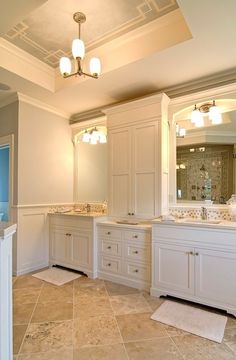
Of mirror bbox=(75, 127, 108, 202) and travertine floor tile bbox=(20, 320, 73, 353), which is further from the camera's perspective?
mirror bbox=(75, 127, 108, 202)

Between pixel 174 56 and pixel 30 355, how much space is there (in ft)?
10.6

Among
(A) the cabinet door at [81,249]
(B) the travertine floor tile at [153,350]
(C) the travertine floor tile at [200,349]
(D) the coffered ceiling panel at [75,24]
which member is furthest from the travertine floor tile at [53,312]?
(D) the coffered ceiling panel at [75,24]

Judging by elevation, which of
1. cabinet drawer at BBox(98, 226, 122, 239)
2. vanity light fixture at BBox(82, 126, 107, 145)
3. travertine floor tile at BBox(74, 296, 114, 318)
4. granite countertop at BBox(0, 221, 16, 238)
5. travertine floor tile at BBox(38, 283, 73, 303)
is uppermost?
A: vanity light fixture at BBox(82, 126, 107, 145)

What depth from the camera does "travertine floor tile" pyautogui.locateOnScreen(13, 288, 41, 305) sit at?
8.96 feet

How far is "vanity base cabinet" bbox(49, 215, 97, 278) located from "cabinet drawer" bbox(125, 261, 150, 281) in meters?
0.57

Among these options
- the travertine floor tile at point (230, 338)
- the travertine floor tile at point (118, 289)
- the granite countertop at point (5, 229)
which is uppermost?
the granite countertop at point (5, 229)

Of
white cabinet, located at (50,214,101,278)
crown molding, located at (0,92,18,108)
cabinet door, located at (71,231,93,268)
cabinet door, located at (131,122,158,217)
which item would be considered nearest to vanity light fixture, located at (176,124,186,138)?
cabinet door, located at (131,122,158,217)

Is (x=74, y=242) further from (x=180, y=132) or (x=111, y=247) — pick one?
(x=180, y=132)

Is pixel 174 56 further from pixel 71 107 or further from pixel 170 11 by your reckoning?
pixel 71 107

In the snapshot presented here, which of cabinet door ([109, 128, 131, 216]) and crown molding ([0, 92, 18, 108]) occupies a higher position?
crown molding ([0, 92, 18, 108])

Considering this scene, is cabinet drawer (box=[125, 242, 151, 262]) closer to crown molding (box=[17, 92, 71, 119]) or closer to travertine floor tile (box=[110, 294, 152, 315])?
travertine floor tile (box=[110, 294, 152, 315])

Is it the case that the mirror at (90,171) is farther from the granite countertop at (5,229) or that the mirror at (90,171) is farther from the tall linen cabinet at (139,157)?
the granite countertop at (5,229)

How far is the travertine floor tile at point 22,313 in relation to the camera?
2318 millimetres

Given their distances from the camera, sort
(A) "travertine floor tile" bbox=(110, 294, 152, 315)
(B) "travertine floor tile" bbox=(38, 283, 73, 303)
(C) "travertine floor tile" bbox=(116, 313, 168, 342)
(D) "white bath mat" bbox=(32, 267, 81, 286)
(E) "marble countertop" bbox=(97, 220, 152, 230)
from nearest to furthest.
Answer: (C) "travertine floor tile" bbox=(116, 313, 168, 342), (A) "travertine floor tile" bbox=(110, 294, 152, 315), (B) "travertine floor tile" bbox=(38, 283, 73, 303), (E) "marble countertop" bbox=(97, 220, 152, 230), (D) "white bath mat" bbox=(32, 267, 81, 286)
